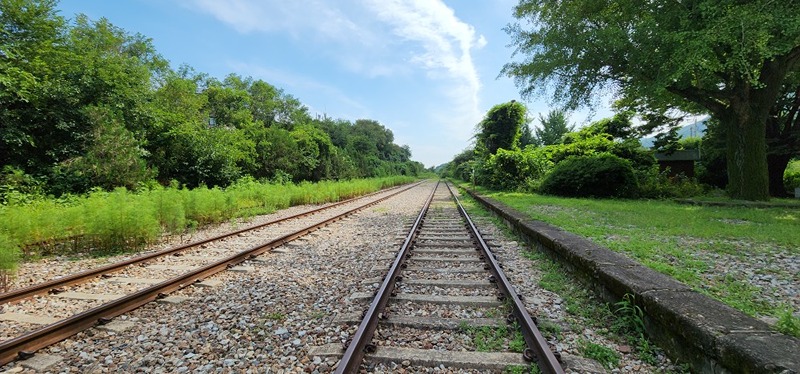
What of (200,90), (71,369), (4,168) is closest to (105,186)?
(4,168)

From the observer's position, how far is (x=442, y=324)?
3266 millimetres

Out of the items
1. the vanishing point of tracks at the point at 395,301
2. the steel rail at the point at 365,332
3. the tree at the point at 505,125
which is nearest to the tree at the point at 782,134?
the tree at the point at 505,125

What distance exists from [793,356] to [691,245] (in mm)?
4777

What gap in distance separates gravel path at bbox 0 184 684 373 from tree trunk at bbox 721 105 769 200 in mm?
12977

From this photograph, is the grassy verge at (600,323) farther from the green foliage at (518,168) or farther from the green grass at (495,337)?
the green foliage at (518,168)

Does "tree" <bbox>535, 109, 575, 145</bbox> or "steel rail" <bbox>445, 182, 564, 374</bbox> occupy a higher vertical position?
"tree" <bbox>535, 109, 575, 145</bbox>

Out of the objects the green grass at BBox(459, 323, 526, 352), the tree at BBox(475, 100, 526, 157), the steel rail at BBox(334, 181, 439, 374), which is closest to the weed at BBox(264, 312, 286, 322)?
the steel rail at BBox(334, 181, 439, 374)

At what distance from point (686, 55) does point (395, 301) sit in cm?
1121

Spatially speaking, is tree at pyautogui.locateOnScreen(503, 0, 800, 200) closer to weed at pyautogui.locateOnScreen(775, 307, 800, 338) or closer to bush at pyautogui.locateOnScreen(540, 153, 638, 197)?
bush at pyautogui.locateOnScreen(540, 153, 638, 197)

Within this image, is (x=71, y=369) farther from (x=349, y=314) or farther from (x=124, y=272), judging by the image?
(x=124, y=272)

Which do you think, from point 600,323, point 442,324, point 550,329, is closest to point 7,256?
point 442,324

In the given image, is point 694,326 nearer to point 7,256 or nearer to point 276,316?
point 276,316

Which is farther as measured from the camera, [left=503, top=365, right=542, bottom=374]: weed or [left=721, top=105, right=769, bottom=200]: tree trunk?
[left=721, top=105, right=769, bottom=200]: tree trunk

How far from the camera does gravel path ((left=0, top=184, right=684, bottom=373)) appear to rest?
2658mm
